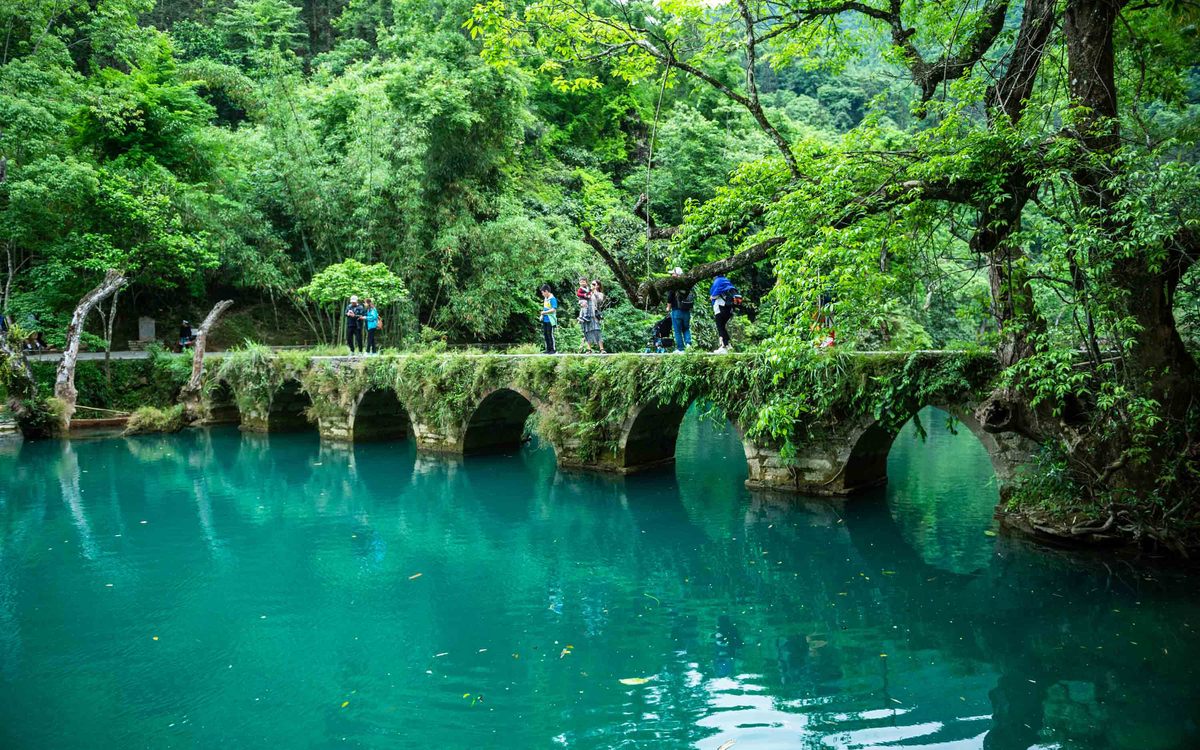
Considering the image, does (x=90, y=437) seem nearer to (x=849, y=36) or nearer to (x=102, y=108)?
(x=102, y=108)

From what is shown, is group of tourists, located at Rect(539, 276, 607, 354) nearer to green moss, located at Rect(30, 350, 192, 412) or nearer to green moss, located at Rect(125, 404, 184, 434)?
green moss, located at Rect(125, 404, 184, 434)

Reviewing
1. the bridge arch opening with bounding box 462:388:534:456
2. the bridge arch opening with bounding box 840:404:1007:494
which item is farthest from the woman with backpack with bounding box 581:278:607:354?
the bridge arch opening with bounding box 840:404:1007:494

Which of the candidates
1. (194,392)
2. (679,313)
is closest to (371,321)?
(194,392)

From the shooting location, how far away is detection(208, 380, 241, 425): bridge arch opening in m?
24.6

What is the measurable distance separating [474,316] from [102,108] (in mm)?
12430

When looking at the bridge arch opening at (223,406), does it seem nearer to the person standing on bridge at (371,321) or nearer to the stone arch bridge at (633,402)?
the stone arch bridge at (633,402)

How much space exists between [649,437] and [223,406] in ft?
54.2

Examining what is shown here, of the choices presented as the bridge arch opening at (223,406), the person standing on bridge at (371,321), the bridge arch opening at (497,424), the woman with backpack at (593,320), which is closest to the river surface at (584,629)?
the bridge arch opening at (497,424)

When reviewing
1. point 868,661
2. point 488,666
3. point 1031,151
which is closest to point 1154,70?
point 1031,151

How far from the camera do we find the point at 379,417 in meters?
20.8

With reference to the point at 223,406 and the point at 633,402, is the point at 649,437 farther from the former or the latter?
the point at 223,406

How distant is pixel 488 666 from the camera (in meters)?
6.37

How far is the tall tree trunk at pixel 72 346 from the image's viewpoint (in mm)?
20453

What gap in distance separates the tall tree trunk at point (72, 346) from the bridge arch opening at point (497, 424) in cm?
1118
